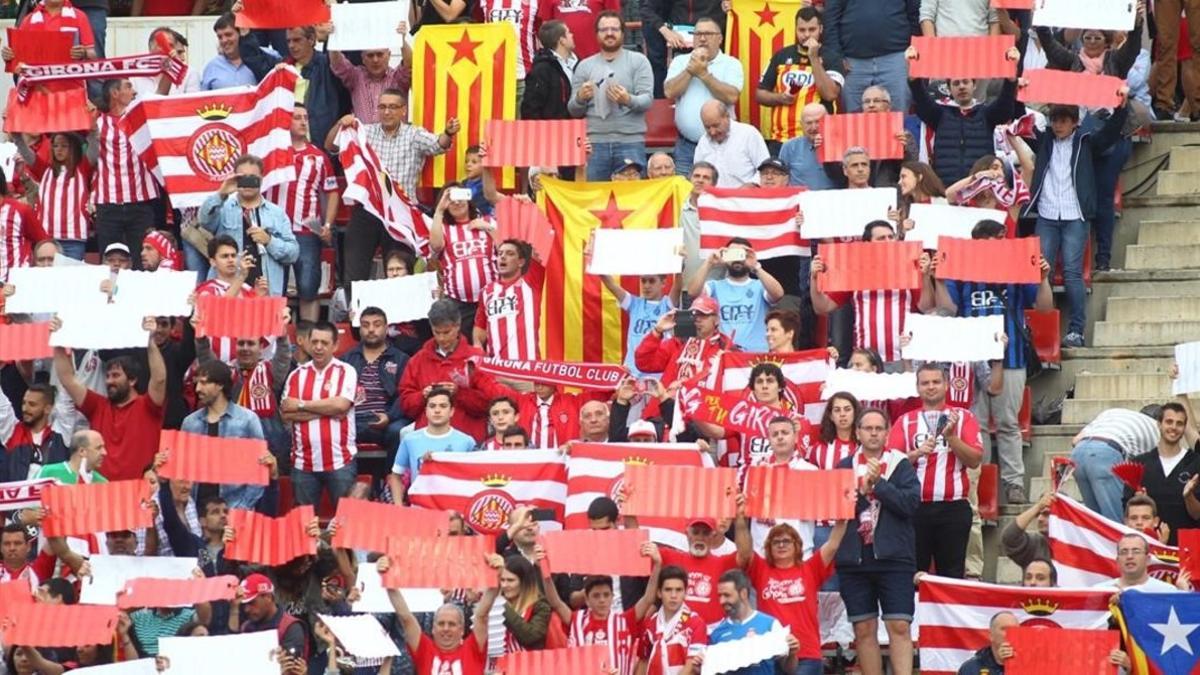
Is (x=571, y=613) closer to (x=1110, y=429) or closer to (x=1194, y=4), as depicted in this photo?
(x=1110, y=429)

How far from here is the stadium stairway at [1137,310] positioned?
23672 millimetres

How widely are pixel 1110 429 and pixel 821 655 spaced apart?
95.8 inches

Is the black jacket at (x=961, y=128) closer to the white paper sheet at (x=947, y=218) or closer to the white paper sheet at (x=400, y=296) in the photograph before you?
the white paper sheet at (x=947, y=218)

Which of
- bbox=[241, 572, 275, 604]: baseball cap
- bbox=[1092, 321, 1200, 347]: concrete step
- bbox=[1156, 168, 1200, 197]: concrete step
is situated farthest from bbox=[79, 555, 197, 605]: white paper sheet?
bbox=[1156, 168, 1200, 197]: concrete step

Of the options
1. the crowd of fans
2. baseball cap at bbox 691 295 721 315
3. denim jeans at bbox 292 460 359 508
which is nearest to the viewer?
the crowd of fans

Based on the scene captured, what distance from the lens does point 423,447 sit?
73.9 feet

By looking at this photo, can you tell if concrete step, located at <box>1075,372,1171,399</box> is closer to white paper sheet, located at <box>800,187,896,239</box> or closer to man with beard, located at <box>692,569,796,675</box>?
white paper sheet, located at <box>800,187,896,239</box>

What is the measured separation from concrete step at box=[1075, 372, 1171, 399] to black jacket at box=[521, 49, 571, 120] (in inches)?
172

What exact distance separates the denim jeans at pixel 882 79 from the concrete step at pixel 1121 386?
2760 mm

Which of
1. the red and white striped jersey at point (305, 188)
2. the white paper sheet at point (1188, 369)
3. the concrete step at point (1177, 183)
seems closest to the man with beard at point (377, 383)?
the red and white striped jersey at point (305, 188)

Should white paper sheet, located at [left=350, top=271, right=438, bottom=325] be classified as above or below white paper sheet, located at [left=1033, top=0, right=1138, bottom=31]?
below

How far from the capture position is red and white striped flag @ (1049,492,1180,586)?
68.2 ft

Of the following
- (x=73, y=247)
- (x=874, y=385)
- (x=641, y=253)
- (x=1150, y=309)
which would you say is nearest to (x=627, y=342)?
(x=641, y=253)

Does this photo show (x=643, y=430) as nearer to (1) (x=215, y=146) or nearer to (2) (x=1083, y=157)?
(2) (x=1083, y=157)
